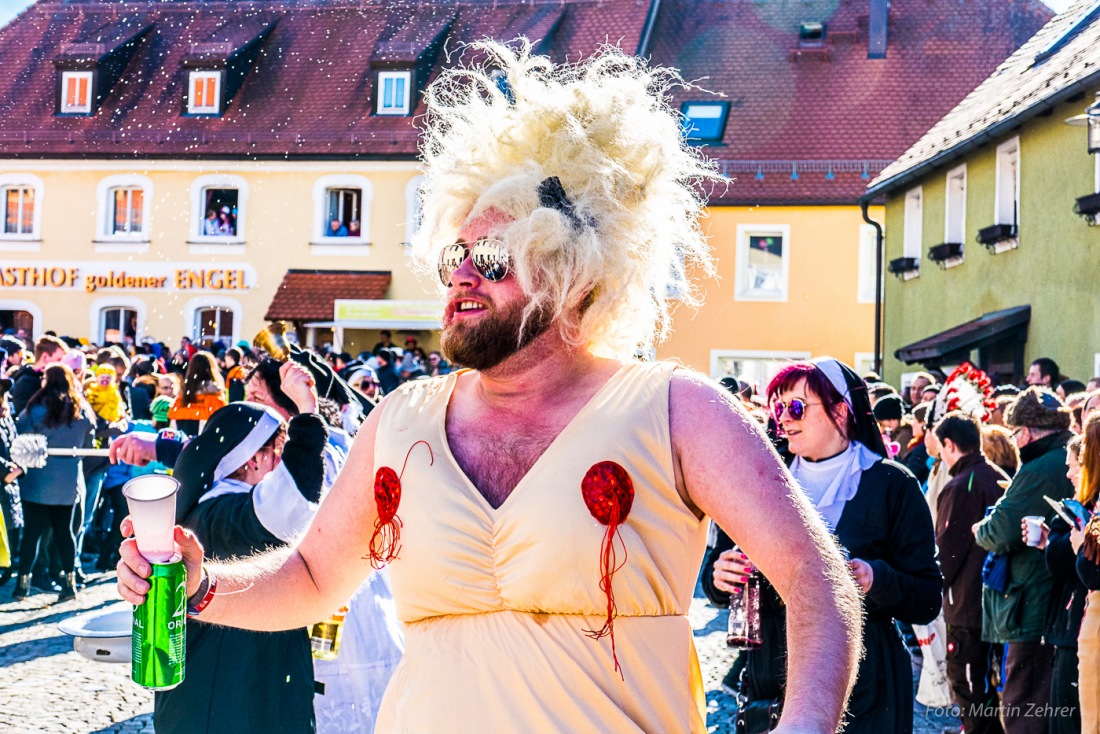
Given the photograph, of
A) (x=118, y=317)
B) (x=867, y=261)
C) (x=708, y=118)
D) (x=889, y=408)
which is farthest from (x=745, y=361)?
(x=889, y=408)

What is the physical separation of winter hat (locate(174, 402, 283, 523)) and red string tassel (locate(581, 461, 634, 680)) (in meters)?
2.76

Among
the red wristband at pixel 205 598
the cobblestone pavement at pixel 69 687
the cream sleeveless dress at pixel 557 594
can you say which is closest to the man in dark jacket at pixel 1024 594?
the cobblestone pavement at pixel 69 687

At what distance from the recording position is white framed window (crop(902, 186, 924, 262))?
22.7 m

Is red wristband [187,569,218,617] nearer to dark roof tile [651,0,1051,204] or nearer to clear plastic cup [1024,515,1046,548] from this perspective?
clear plastic cup [1024,515,1046,548]

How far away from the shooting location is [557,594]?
259 cm

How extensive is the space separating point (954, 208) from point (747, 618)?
17153 mm

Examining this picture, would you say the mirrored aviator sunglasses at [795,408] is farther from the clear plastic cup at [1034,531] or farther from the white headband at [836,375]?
the clear plastic cup at [1034,531]

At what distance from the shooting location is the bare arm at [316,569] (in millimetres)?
3021

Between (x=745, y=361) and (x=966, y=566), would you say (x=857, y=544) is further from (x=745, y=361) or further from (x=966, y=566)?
(x=745, y=361)

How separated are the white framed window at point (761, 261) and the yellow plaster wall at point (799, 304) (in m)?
0.14

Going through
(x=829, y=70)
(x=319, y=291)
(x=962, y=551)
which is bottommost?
(x=962, y=551)

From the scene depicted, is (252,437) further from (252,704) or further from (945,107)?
(945,107)

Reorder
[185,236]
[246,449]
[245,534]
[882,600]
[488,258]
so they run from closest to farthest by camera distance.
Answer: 1. [488,258]
2. [882,600]
3. [245,534]
4. [246,449]
5. [185,236]

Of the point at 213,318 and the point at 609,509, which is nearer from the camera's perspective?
the point at 609,509
